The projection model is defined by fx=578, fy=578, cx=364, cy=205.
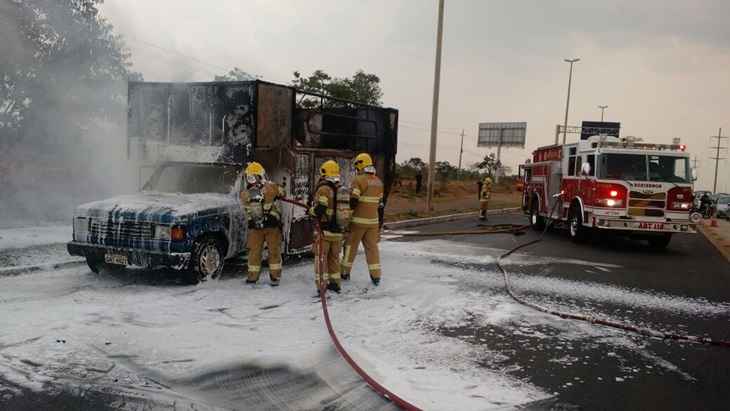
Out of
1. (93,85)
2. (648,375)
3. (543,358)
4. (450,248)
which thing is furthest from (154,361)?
(93,85)

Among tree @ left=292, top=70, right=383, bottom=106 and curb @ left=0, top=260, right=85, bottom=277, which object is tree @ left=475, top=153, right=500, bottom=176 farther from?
curb @ left=0, top=260, right=85, bottom=277

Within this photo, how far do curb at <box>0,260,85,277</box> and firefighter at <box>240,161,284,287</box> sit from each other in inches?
115

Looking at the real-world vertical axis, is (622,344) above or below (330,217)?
below

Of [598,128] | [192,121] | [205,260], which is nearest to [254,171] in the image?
[205,260]

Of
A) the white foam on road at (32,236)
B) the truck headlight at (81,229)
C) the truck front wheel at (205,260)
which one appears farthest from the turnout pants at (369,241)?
the white foam on road at (32,236)

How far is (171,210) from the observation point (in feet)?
23.9

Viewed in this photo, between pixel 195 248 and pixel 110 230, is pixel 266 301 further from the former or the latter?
pixel 110 230

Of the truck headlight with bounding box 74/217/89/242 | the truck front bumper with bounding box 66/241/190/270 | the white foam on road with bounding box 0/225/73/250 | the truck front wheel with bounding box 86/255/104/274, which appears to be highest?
the truck headlight with bounding box 74/217/89/242

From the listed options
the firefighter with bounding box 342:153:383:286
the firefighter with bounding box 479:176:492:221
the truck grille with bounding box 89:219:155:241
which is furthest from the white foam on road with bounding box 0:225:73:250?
the firefighter with bounding box 479:176:492:221

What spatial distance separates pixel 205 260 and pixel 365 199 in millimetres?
2259

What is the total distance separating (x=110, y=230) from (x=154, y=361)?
317 centimetres

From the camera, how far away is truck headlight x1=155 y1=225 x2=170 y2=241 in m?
7.12

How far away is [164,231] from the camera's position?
713 centimetres

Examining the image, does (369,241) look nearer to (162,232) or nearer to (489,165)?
(162,232)
